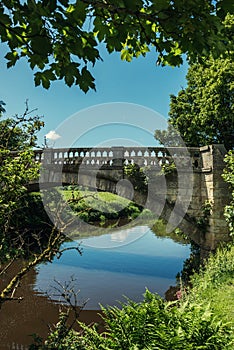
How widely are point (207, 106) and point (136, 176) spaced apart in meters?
5.40

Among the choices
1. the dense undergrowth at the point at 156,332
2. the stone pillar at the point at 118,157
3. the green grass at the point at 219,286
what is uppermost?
the stone pillar at the point at 118,157

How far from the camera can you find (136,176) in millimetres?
11672

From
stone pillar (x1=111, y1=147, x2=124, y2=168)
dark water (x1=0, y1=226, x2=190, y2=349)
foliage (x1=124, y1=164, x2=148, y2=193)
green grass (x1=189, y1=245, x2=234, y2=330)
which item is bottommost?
dark water (x1=0, y1=226, x2=190, y2=349)

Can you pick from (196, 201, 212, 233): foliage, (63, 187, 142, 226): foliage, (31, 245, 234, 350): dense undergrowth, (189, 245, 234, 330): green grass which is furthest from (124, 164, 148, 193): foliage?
(63, 187, 142, 226): foliage

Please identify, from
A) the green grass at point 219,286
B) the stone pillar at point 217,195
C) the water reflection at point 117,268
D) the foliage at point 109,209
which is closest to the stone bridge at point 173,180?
the stone pillar at point 217,195

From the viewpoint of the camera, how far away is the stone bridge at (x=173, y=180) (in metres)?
10.9

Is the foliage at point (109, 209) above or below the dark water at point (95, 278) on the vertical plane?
above

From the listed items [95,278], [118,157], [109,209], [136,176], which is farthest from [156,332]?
[109,209]

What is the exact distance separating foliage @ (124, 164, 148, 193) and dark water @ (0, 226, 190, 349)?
3685 mm

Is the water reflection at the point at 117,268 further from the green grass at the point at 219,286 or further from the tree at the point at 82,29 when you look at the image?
the tree at the point at 82,29

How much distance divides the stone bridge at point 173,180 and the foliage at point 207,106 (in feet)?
11.8

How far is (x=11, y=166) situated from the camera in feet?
20.1

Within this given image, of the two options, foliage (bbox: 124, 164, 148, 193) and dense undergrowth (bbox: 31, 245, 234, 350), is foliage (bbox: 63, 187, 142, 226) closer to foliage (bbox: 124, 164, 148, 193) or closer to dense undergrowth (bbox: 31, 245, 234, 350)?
foliage (bbox: 124, 164, 148, 193)

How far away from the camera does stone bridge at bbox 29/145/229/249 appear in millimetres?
10867
